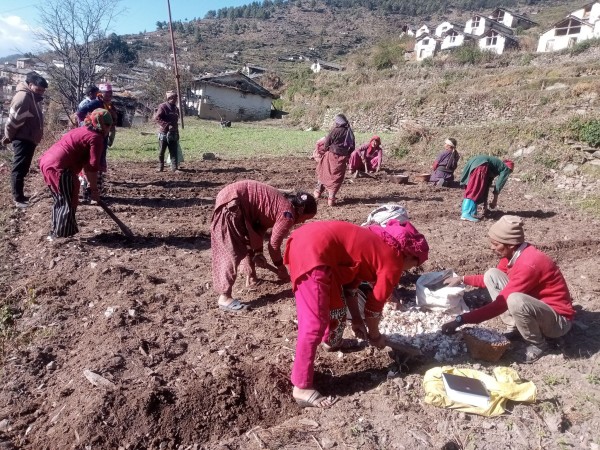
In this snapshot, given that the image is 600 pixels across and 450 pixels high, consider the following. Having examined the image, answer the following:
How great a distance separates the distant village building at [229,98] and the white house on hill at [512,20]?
116 feet

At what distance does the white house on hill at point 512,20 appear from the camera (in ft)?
173

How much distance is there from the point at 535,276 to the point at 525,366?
2.31ft

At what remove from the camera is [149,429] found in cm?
253

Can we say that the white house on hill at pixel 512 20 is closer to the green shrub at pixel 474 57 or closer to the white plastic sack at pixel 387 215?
the green shrub at pixel 474 57

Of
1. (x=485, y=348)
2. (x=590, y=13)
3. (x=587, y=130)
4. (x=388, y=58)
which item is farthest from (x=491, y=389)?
(x=590, y=13)

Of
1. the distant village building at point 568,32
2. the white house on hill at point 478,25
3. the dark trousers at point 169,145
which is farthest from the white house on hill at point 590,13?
the dark trousers at point 169,145

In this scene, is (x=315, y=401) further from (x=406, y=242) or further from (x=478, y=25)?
(x=478, y=25)

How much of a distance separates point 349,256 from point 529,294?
1519 mm

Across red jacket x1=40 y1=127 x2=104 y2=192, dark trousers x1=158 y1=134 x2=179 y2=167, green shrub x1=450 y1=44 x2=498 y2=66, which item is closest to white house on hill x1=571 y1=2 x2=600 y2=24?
green shrub x1=450 y1=44 x2=498 y2=66

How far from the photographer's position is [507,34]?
4300 centimetres

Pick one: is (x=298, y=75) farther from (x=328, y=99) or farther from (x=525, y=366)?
(x=525, y=366)

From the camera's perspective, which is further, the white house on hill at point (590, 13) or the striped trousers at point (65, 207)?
the white house on hill at point (590, 13)

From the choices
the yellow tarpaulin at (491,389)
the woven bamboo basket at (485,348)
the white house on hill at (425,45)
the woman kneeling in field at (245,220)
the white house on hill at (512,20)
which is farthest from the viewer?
the white house on hill at (512,20)

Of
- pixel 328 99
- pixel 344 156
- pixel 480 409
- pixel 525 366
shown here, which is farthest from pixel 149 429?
pixel 328 99
